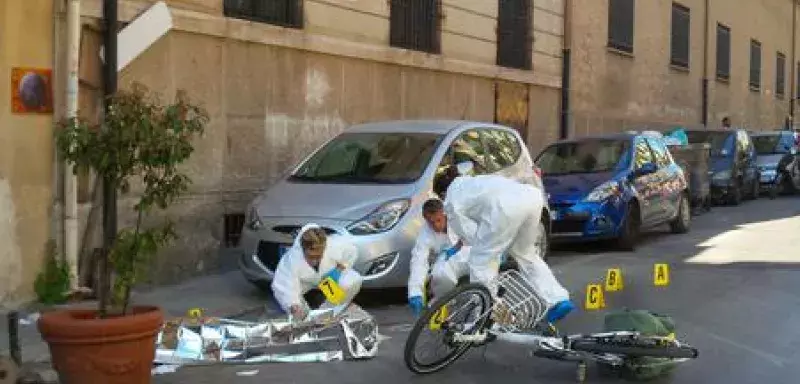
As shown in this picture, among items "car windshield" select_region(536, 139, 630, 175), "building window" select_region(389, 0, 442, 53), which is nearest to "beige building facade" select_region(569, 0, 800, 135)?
"building window" select_region(389, 0, 442, 53)

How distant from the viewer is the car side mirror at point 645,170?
45.3ft

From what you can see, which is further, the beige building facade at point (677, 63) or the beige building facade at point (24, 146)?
the beige building facade at point (677, 63)

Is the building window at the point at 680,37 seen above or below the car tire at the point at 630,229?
above

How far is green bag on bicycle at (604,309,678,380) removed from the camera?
6336 millimetres

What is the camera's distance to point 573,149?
48.3ft

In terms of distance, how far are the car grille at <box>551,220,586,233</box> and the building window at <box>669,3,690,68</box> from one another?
15.6 metres

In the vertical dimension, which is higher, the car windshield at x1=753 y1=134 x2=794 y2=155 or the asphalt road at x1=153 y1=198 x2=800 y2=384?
the car windshield at x1=753 y1=134 x2=794 y2=155

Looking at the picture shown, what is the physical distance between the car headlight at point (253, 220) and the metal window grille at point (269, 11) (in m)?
3.08

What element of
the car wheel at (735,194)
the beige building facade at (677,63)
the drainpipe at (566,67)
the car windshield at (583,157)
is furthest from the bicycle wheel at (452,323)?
the car wheel at (735,194)

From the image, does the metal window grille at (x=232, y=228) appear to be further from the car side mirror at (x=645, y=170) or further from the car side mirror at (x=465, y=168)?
the car side mirror at (x=645, y=170)

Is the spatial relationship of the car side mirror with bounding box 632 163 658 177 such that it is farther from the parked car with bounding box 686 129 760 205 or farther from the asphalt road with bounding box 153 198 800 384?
the parked car with bounding box 686 129 760 205

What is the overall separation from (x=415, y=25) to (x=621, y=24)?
31.5 feet

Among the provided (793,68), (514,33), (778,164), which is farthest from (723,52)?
(514,33)

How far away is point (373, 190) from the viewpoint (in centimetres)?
938
